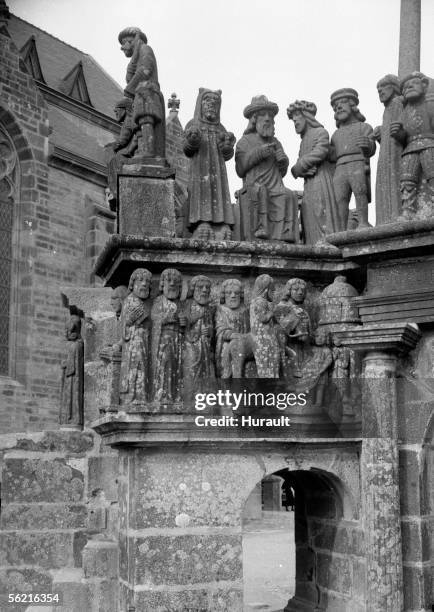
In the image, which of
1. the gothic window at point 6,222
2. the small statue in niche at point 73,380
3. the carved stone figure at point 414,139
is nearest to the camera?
the carved stone figure at point 414,139

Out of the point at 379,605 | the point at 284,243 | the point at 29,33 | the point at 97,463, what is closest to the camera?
the point at 379,605

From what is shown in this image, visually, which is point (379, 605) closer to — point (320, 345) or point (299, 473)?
point (299, 473)

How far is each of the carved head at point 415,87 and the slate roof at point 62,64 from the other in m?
16.2

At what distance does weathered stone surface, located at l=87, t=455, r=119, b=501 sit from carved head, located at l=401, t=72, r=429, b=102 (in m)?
4.16

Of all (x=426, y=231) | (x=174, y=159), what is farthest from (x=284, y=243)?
(x=174, y=159)

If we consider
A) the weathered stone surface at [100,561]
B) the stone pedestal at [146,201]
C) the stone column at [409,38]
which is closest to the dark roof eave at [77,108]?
the stone column at [409,38]

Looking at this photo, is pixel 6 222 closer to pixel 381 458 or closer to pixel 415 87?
pixel 415 87

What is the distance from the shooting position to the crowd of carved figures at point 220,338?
20.8 feet

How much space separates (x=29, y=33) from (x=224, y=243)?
1886 centimetres

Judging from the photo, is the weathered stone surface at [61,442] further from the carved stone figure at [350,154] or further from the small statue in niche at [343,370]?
the carved stone figure at [350,154]

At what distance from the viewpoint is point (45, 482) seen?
8734mm

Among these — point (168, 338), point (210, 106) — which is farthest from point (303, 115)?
point (168, 338)

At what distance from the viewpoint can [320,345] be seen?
265 inches

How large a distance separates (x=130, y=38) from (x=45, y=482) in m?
4.35
